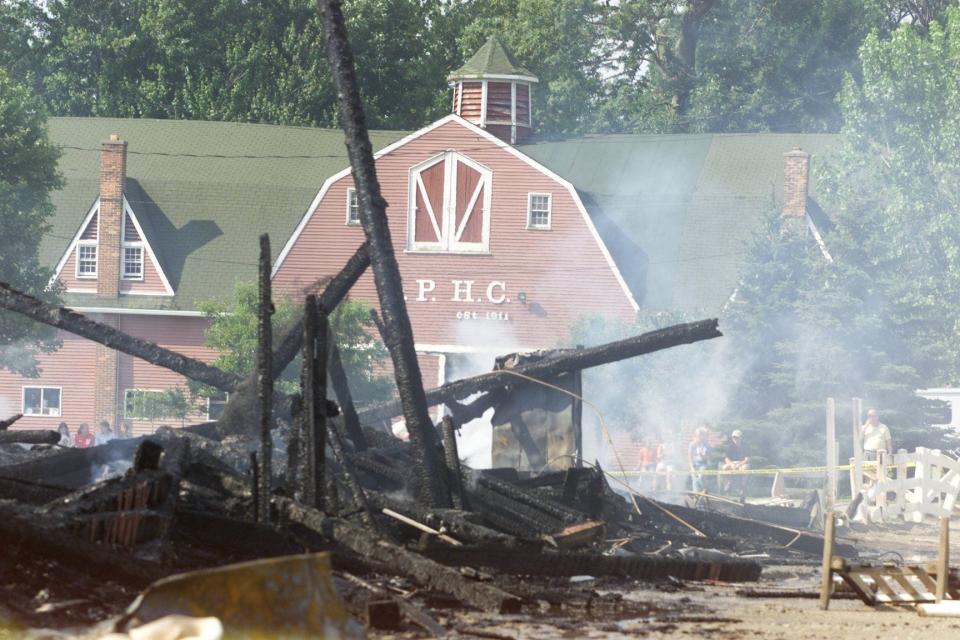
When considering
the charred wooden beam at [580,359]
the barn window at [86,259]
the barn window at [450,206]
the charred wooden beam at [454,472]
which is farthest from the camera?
the barn window at [86,259]

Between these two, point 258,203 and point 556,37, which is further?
point 556,37

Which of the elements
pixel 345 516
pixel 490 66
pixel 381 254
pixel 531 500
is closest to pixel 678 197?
pixel 490 66

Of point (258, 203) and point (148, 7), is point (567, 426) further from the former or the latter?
point (148, 7)

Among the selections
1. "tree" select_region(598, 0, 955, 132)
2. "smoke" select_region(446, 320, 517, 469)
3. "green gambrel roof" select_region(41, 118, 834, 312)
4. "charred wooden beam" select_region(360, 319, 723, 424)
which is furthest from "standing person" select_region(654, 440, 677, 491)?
"tree" select_region(598, 0, 955, 132)

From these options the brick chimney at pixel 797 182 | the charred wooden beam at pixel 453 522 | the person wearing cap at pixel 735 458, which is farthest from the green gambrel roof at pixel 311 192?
the charred wooden beam at pixel 453 522

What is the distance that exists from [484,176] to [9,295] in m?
30.7

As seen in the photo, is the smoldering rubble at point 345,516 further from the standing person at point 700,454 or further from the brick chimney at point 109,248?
the brick chimney at point 109,248

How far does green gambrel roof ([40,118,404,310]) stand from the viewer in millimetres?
49438

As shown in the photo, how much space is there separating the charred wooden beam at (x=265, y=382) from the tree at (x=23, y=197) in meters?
23.0

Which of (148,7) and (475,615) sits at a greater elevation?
(148,7)

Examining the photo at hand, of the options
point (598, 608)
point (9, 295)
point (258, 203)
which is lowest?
point (598, 608)

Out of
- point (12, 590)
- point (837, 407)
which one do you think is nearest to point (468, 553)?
point (12, 590)

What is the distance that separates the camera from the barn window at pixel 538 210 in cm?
4731

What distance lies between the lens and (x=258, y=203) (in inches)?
2030
